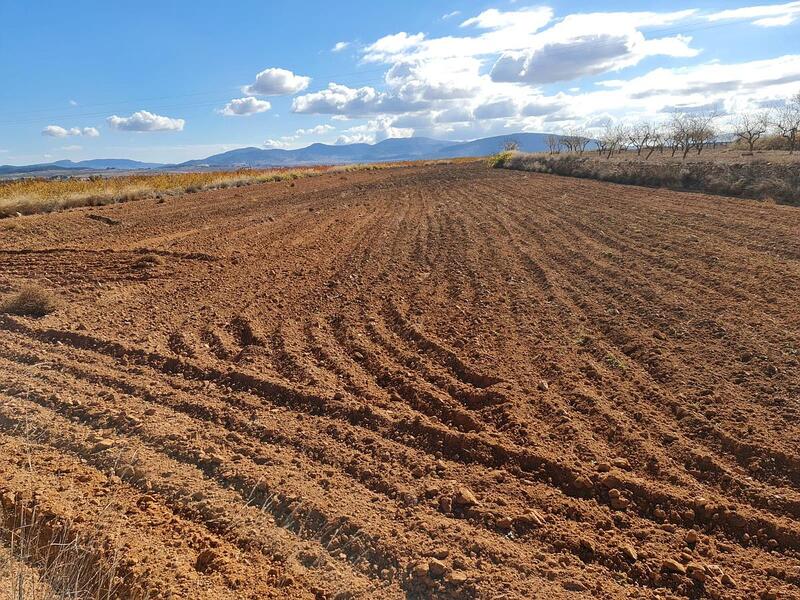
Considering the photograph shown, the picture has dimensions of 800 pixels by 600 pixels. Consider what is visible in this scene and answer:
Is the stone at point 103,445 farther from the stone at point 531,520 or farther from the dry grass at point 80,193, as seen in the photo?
the dry grass at point 80,193

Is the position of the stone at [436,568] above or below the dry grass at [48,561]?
below

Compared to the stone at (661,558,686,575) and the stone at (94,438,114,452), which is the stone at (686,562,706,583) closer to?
the stone at (661,558,686,575)

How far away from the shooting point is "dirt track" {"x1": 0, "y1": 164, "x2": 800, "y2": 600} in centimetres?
298

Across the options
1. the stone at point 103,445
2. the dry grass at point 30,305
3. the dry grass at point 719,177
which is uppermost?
the dry grass at point 719,177

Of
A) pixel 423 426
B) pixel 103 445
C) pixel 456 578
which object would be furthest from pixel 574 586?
pixel 103 445

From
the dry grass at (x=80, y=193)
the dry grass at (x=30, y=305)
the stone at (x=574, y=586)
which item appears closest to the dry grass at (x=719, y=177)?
the stone at (x=574, y=586)

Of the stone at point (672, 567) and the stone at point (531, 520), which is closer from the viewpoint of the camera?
the stone at point (672, 567)

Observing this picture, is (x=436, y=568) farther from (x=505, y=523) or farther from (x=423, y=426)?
(x=423, y=426)

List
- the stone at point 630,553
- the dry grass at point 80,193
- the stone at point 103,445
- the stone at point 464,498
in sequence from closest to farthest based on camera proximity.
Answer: the stone at point 630,553
the stone at point 464,498
the stone at point 103,445
the dry grass at point 80,193

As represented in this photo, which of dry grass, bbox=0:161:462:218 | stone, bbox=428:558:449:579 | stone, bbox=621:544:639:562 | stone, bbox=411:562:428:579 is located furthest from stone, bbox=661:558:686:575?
dry grass, bbox=0:161:462:218

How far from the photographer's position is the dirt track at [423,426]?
9.77 ft

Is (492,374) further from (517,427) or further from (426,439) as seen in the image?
(426,439)

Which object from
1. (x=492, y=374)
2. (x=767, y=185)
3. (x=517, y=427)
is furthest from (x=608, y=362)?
(x=767, y=185)

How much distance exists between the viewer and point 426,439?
412cm
